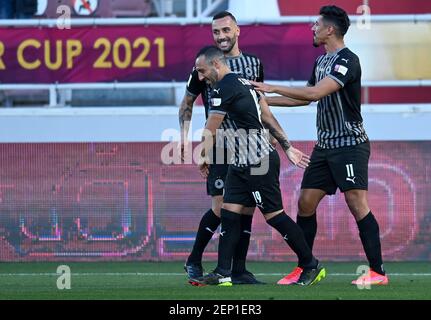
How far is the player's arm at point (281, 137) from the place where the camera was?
8961mm

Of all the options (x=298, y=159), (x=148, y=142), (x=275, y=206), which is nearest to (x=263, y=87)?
(x=298, y=159)

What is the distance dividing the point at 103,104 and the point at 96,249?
2057 millimetres

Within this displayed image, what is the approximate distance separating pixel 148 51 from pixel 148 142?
3.52 ft

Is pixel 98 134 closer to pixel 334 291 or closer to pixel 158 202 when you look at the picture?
pixel 158 202

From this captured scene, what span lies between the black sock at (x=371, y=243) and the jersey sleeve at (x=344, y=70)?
1.03 meters

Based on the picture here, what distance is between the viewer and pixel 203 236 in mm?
9727

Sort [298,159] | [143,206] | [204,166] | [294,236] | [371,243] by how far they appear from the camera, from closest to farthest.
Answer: [298,159], [294,236], [371,243], [204,166], [143,206]

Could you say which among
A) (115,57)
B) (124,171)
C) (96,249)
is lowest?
(96,249)

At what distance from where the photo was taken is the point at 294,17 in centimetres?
1377

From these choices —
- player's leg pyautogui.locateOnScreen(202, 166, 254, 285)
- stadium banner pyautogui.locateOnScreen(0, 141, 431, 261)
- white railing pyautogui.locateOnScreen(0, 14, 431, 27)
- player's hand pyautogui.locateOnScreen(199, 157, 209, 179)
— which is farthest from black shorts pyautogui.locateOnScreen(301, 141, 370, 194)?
white railing pyautogui.locateOnScreen(0, 14, 431, 27)

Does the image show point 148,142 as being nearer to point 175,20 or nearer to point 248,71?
point 175,20

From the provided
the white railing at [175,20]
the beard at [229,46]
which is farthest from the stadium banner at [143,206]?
the beard at [229,46]
